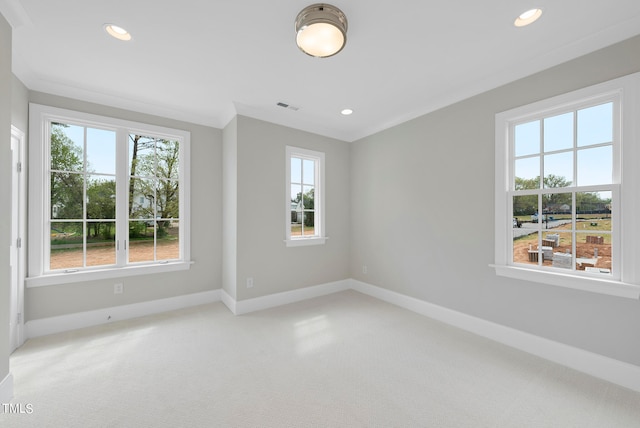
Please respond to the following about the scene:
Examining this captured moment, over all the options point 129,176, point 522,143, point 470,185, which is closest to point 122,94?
point 129,176

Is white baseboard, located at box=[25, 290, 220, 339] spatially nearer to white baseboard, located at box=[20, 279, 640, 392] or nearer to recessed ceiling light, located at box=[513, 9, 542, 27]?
white baseboard, located at box=[20, 279, 640, 392]

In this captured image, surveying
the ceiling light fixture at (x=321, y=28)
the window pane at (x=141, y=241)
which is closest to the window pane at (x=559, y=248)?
the ceiling light fixture at (x=321, y=28)

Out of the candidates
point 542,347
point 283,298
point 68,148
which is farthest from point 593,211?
point 68,148

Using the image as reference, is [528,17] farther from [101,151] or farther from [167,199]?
[101,151]

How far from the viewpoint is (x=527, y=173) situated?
8.23ft

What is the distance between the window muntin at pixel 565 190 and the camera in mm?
2066

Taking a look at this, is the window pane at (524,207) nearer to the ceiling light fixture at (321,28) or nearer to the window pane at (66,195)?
the ceiling light fixture at (321,28)

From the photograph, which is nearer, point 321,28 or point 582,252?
point 321,28

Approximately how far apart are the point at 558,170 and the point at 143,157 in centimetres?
475

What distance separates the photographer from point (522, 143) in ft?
8.33

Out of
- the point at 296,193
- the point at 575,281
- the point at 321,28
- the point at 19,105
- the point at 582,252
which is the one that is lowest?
the point at 575,281

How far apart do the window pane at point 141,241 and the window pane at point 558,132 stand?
4646 millimetres

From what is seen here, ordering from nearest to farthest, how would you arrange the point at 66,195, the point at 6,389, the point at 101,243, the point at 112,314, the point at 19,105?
the point at 6,389
the point at 19,105
the point at 66,195
the point at 112,314
the point at 101,243

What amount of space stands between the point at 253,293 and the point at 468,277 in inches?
106
